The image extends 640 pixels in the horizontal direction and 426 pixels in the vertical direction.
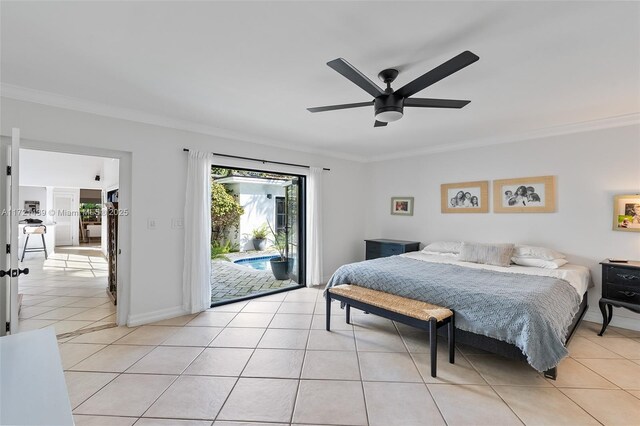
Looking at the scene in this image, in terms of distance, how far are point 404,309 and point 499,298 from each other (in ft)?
2.61

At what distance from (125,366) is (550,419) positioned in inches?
129

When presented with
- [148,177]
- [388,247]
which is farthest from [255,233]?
[148,177]

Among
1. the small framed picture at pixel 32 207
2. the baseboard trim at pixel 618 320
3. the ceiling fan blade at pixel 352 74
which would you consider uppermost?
the ceiling fan blade at pixel 352 74

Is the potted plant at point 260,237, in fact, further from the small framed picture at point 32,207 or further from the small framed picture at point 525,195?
the small framed picture at point 525,195

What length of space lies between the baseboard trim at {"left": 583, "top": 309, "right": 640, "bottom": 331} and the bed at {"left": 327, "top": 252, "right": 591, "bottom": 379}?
0.60 feet

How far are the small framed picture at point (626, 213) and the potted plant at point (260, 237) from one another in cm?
782

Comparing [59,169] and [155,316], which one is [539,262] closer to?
[155,316]

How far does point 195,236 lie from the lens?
373 centimetres

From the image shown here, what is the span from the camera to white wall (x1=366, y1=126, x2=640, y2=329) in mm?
3453

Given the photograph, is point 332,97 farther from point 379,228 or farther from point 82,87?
point 379,228

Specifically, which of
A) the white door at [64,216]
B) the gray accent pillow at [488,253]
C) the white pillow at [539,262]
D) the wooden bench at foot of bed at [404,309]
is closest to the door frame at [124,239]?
the wooden bench at foot of bed at [404,309]

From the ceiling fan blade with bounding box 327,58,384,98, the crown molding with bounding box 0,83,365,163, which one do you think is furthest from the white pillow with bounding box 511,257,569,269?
the crown molding with bounding box 0,83,365,163

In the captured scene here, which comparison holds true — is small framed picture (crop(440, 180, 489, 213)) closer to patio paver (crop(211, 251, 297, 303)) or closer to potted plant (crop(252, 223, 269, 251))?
patio paver (crop(211, 251, 297, 303))

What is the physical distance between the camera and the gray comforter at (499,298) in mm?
2188
